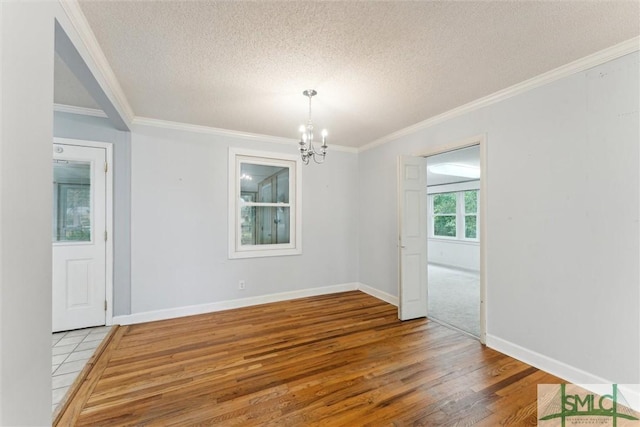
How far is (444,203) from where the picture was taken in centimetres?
830

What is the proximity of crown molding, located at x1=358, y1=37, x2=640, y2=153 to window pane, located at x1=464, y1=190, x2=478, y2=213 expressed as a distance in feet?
16.1

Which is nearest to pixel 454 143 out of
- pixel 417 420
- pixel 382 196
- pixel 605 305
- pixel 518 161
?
pixel 518 161

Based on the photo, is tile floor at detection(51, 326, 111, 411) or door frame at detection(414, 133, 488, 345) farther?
door frame at detection(414, 133, 488, 345)

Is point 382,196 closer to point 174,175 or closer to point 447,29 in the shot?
point 447,29

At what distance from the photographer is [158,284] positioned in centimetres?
340

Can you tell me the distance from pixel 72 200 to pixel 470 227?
27.5 feet

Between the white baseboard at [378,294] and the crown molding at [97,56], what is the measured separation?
13.3 ft

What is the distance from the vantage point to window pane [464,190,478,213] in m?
7.41

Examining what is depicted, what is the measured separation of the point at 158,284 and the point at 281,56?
121 inches

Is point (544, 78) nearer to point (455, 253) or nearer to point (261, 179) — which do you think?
point (261, 179)

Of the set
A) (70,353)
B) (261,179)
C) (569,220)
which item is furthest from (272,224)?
(569,220)

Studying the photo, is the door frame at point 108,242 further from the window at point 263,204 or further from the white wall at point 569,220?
the white wall at point 569,220

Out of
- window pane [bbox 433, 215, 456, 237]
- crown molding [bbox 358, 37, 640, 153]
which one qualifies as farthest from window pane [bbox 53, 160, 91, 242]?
window pane [bbox 433, 215, 456, 237]

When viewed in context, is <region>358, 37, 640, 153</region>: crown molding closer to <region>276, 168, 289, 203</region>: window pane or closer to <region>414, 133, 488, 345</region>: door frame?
<region>414, 133, 488, 345</region>: door frame
